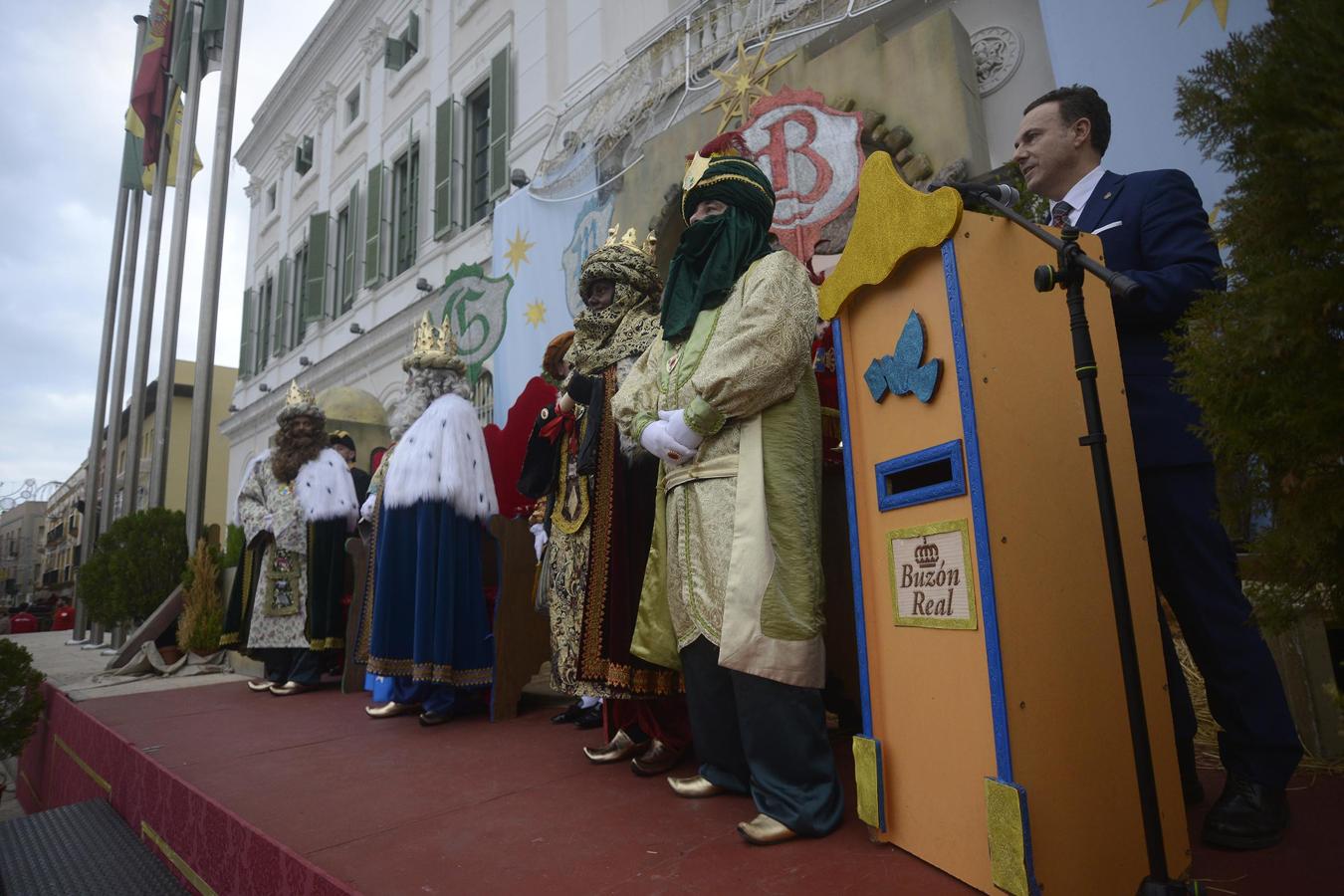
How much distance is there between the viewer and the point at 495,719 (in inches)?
137

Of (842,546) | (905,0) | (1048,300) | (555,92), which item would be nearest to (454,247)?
(555,92)

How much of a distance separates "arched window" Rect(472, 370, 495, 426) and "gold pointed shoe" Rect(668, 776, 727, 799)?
799 centimetres

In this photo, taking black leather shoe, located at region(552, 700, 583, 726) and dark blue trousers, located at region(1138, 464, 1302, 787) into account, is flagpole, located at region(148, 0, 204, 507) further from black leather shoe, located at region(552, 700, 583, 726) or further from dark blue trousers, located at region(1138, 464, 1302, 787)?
dark blue trousers, located at region(1138, 464, 1302, 787)

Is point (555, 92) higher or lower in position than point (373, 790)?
higher

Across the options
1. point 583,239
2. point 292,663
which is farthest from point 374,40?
point 292,663

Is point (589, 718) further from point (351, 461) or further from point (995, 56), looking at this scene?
point (995, 56)

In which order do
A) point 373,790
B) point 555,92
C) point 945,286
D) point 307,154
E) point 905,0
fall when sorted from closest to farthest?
point 945,286
point 373,790
point 905,0
point 555,92
point 307,154

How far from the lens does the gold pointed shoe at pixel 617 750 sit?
258 centimetres

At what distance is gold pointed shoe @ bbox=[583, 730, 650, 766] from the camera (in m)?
2.58

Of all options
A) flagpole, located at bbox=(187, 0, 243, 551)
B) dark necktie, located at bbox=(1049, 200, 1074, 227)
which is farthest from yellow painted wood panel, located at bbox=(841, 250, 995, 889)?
flagpole, located at bbox=(187, 0, 243, 551)

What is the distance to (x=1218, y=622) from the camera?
65.7 inches

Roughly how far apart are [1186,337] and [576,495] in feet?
7.05

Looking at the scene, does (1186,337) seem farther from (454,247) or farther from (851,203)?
(454,247)

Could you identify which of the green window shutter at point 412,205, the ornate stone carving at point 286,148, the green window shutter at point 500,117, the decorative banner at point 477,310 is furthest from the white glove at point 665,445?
the ornate stone carving at point 286,148
